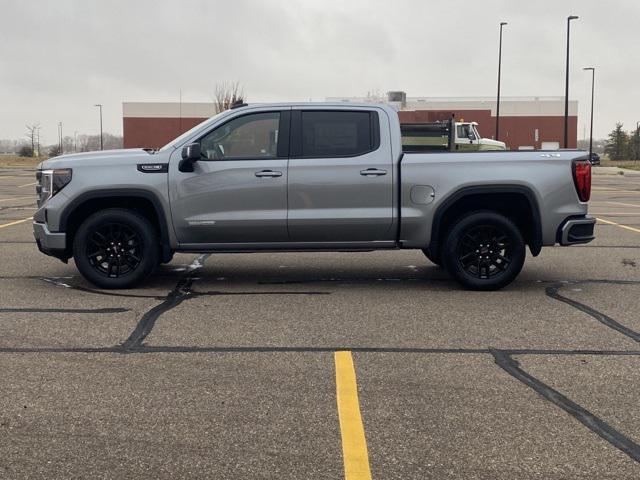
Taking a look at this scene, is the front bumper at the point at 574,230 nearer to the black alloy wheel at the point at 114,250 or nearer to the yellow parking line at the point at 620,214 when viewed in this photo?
the black alloy wheel at the point at 114,250

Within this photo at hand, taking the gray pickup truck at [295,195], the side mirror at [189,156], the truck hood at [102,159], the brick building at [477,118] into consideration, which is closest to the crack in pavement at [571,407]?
the gray pickup truck at [295,195]

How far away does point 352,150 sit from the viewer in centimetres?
841

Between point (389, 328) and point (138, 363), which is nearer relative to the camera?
point (138, 363)

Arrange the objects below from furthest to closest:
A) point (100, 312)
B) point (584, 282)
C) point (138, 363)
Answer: point (584, 282), point (100, 312), point (138, 363)

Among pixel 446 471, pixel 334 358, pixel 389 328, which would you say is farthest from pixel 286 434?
pixel 389 328

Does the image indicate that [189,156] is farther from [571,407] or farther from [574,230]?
[571,407]

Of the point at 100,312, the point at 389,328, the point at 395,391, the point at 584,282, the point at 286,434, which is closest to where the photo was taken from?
the point at 286,434

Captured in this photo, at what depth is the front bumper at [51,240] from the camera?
27.3ft

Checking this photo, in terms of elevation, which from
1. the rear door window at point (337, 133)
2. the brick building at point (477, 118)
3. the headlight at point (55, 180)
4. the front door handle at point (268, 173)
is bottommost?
the headlight at point (55, 180)

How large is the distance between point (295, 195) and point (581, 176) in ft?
10.0

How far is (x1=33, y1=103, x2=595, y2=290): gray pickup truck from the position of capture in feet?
27.1

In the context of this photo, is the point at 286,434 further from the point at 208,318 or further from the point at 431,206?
the point at 431,206

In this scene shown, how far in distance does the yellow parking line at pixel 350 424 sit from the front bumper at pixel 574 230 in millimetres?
3650

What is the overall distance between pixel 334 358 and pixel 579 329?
233cm
